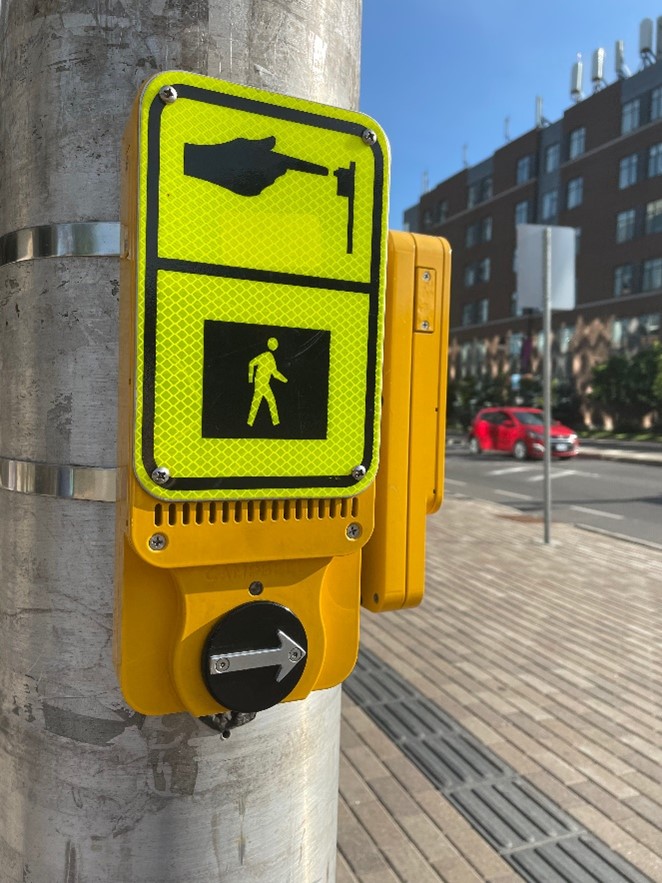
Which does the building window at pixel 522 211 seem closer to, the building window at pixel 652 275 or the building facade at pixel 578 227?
the building facade at pixel 578 227

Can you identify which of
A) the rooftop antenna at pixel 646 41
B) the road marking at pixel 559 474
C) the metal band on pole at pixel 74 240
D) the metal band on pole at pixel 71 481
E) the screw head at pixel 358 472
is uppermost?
the rooftop antenna at pixel 646 41

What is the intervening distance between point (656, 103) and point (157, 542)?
44.1 meters

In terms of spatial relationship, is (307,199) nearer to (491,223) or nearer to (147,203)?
(147,203)

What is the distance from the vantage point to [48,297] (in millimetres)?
1269

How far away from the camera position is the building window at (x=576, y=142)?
4296cm

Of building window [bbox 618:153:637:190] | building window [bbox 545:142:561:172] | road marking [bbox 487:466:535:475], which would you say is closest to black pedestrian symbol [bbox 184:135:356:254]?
road marking [bbox 487:466:535:475]

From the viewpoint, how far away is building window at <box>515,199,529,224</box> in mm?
47500


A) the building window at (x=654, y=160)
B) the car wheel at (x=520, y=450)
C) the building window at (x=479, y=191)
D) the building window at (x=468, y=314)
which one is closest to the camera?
the car wheel at (x=520, y=450)

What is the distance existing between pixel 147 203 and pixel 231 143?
0.17 meters

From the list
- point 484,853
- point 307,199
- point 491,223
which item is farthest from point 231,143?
point 491,223

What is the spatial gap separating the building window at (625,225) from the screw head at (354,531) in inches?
1666

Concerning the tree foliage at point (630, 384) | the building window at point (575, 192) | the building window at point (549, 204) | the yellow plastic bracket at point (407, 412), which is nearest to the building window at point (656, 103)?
the building window at point (575, 192)

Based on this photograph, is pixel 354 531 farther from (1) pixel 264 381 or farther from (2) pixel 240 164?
(2) pixel 240 164

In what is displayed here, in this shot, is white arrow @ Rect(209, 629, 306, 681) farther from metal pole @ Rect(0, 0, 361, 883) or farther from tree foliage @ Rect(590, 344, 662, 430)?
tree foliage @ Rect(590, 344, 662, 430)
